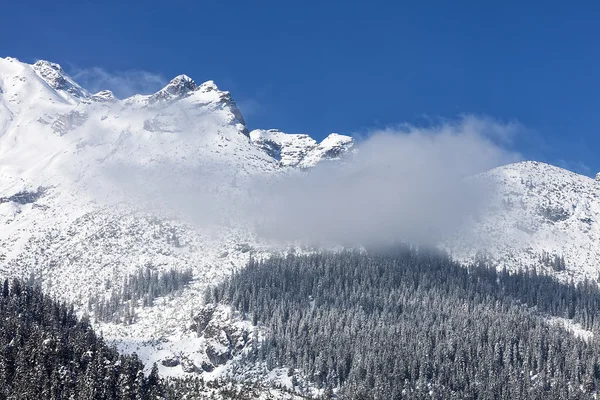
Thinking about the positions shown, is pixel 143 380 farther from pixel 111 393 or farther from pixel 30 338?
pixel 30 338

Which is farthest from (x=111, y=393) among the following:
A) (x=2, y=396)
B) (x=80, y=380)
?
(x=2, y=396)

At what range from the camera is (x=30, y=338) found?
189750 millimetres

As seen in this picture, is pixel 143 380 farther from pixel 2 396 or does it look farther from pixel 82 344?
pixel 2 396

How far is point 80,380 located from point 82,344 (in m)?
28.4

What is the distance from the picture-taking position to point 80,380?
173 meters

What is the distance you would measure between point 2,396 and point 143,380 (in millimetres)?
36146

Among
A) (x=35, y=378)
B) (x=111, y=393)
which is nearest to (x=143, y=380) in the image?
(x=111, y=393)

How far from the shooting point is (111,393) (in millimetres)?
175625

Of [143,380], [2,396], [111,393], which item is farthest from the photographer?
[143,380]

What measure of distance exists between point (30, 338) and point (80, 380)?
2576 cm

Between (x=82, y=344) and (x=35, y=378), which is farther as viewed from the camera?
(x=82, y=344)

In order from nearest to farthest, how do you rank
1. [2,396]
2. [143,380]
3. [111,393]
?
[2,396] < [111,393] < [143,380]

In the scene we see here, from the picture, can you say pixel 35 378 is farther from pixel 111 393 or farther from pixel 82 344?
pixel 82 344

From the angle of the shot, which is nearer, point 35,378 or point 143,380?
point 35,378
